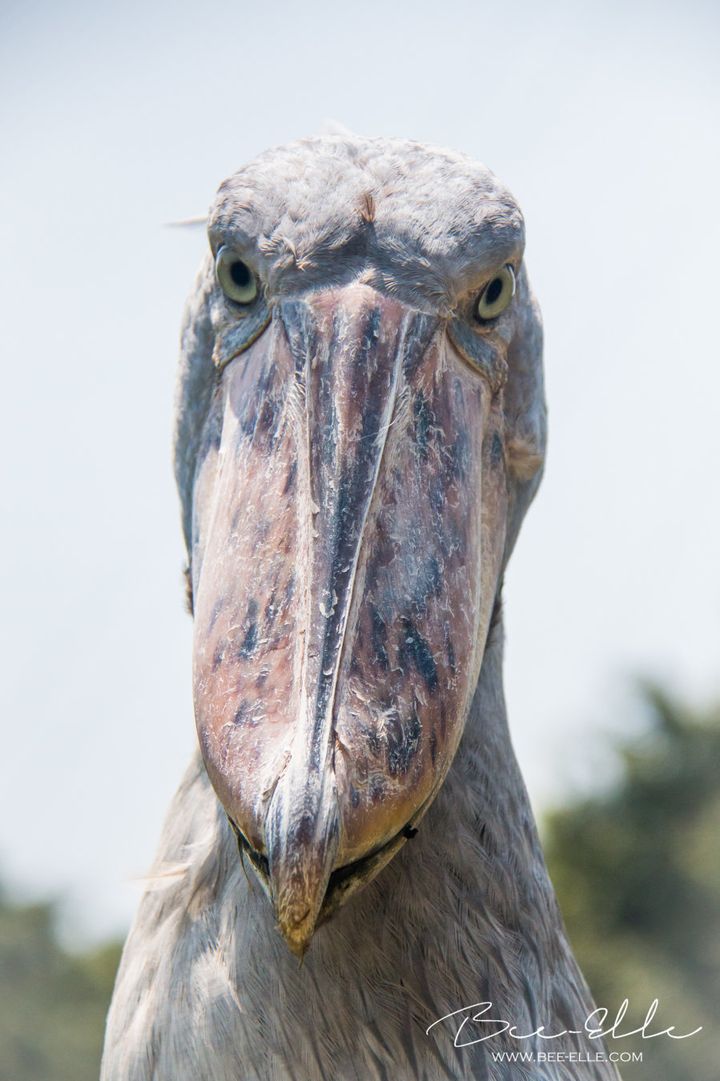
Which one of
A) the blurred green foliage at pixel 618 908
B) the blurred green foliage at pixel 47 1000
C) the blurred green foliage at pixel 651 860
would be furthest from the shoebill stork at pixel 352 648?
the blurred green foliage at pixel 47 1000

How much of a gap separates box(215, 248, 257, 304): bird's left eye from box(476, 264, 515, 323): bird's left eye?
0.40 m

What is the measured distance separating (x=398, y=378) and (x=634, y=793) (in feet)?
38.9

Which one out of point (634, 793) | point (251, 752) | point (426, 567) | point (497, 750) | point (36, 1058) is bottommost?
point (36, 1058)

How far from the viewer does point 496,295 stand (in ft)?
6.98

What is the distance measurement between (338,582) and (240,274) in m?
0.70

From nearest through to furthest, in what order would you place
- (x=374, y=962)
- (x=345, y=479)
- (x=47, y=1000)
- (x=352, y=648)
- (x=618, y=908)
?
(x=352, y=648)
(x=345, y=479)
(x=374, y=962)
(x=618, y=908)
(x=47, y=1000)

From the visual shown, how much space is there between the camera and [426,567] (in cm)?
173

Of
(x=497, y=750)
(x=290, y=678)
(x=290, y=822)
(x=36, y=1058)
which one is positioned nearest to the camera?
(x=290, y=822)

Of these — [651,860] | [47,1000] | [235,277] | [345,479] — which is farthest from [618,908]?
[345,479]

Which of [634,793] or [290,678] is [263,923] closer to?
[290,678]

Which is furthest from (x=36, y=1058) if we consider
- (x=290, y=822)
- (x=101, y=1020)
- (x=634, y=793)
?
(x=290, y=822)

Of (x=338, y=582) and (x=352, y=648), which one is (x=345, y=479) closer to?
(x=338, y=582)

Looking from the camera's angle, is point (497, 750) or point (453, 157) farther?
point (497, 750)

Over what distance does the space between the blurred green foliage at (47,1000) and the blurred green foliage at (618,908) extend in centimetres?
1
